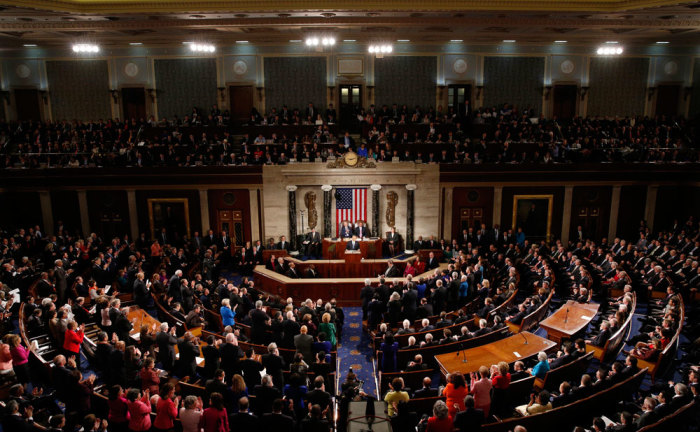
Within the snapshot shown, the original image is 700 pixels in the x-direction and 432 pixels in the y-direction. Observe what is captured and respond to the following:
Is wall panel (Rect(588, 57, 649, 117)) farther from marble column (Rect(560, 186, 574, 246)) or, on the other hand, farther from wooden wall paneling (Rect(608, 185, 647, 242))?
marble column (Rect(560, 186, 574, 246))

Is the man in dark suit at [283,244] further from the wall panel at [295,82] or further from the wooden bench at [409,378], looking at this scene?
the wooden bench at [409,378]

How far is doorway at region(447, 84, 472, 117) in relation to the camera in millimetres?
22203

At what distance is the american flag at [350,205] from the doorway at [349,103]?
4.60 m

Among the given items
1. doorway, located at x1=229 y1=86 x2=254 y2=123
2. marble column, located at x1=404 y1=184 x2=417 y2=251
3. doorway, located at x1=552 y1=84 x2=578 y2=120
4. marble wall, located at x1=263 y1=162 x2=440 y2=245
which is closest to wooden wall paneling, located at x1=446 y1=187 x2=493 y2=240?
marble wall, located at x1=263 y1=162 x2=440 y2=245

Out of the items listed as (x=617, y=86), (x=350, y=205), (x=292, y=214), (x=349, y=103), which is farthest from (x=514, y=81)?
(x=292, y=214)

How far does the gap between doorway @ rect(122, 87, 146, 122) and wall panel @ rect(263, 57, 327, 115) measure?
5.67 m

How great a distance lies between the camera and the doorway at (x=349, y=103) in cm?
2208

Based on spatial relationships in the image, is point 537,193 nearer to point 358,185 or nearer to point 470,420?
point 358,185

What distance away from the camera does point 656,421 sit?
21.7ft

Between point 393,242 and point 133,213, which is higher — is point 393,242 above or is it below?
below

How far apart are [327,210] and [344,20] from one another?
6.72m

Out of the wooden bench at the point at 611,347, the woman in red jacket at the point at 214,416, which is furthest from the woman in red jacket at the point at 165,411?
the wooden bench at the point at 611,347

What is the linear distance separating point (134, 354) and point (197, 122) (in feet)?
47.4

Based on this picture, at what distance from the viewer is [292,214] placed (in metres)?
18.5
